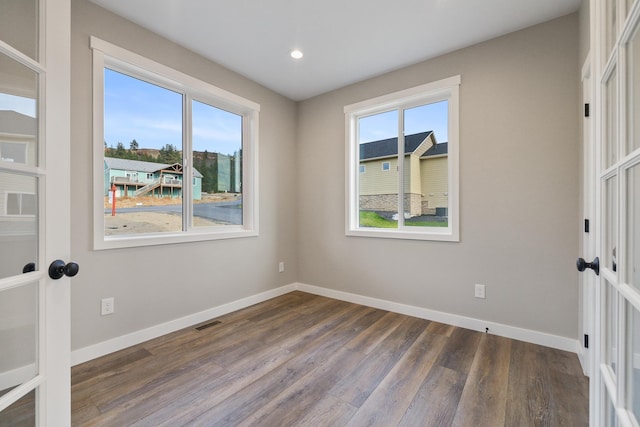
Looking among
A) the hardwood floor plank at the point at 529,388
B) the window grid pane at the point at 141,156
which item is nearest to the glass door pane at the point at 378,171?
the hardwood floor plank at the point at 529,388

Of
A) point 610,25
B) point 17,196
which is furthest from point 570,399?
point 17,196

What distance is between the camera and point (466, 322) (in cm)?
260

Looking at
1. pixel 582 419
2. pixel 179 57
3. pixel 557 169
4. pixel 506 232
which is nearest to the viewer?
pixel 582 419

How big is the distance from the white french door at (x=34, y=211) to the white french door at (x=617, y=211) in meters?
1.76

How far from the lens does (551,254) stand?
7.32 ft

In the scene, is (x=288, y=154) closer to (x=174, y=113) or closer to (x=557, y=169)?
(x=174, y=113)

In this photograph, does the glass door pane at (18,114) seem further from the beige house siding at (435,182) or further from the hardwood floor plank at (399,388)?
the beige house siding at (435,182)

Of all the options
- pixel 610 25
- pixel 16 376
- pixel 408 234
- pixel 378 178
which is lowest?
pixel 16 376

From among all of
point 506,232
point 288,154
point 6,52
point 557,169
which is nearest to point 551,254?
point 506,232

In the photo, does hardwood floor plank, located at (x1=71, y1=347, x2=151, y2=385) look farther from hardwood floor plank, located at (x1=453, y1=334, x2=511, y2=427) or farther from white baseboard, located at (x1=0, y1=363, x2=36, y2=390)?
hardwood floor plank, located at (x1=453, y1=334, x2=511, y2=427)

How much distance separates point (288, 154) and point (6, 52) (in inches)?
117

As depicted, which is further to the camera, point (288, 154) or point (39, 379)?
point (288, 154)

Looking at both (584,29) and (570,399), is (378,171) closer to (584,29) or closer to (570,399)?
(584,29)

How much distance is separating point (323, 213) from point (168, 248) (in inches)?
72.3
